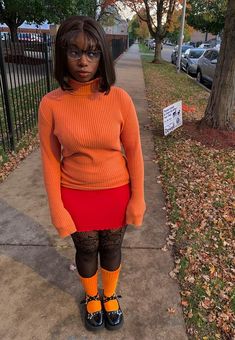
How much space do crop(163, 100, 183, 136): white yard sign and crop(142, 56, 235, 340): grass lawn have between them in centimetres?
17

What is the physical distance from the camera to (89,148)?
181cm

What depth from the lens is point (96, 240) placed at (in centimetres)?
212

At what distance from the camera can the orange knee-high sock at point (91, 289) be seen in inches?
89.8

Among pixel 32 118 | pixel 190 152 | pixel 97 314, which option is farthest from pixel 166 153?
pixel 97 314

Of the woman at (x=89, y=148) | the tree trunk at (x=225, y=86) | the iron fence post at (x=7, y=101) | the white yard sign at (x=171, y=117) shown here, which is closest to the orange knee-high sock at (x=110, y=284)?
the woman at (x=89, y=148)

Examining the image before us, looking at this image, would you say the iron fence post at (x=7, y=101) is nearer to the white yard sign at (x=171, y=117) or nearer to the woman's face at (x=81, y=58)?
the white yard sign at (x=171, y=117)

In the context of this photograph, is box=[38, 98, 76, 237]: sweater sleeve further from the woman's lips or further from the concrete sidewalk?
the concrete sidewalk

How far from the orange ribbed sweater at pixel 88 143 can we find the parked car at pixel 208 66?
39.6ft

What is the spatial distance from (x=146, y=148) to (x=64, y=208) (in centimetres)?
403

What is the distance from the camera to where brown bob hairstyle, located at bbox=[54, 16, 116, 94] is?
1.61m

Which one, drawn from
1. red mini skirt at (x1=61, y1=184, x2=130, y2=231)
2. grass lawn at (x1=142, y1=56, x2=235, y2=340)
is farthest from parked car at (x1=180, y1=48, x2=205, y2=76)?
red mini skirt at (x1=61, y1=184, x2=130, y2=231)

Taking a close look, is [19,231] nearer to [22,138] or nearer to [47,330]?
[47,330]

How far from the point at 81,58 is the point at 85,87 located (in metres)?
0.16

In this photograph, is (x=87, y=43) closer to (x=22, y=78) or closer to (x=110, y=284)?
(x=110, y=284)
